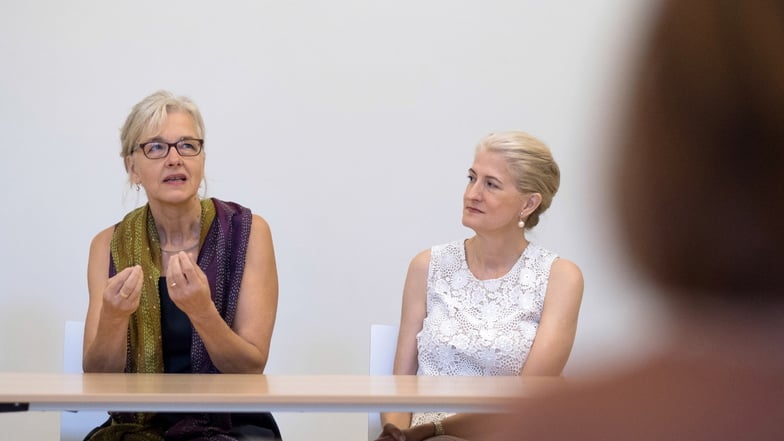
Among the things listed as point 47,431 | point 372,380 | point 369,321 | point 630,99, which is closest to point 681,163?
point 630,99

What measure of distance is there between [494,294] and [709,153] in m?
2.72

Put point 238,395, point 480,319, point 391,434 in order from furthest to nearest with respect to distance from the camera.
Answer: point 480,319, point 391,434, point 238,395

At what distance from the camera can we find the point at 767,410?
381 millimetres

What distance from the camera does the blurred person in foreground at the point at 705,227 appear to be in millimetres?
368

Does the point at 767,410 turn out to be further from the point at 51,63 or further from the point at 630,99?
the point at 51,63

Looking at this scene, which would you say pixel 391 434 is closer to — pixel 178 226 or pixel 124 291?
pixel 124 291

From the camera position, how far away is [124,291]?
103 inches

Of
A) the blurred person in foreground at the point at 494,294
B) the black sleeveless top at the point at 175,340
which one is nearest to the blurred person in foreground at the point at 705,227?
the blurred person in foreground at the point at 494,294

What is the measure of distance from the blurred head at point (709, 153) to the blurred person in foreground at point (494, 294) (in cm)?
243

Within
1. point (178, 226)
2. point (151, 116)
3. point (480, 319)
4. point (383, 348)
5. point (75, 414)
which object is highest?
point (151, 116)

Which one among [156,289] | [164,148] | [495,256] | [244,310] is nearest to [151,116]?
[164,148]

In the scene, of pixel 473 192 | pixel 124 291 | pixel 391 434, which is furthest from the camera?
pixel 473 192

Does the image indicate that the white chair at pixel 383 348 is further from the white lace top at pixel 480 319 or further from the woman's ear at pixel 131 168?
the woman's ear at pixel 131 168

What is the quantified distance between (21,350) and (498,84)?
2.03m
